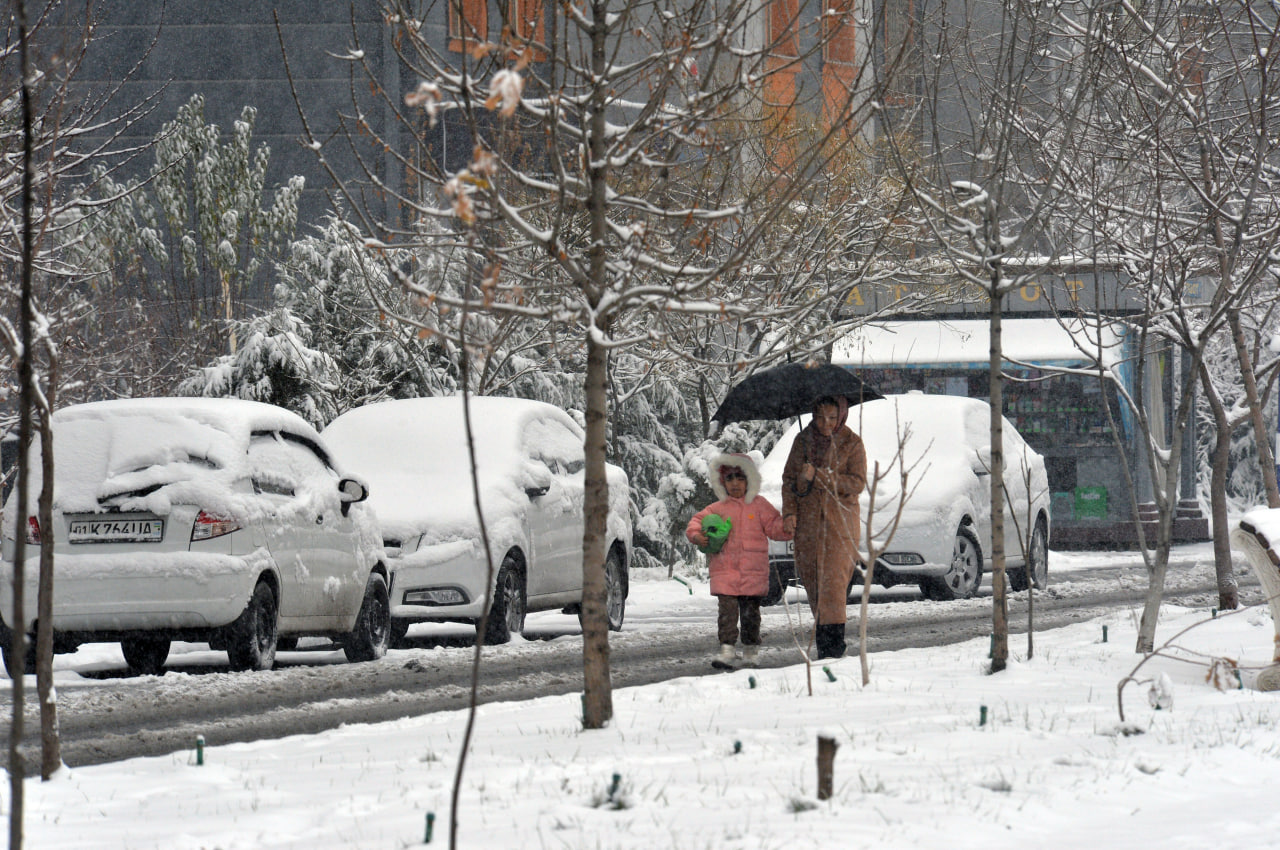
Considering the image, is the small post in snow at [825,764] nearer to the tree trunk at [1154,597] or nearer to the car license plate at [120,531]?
the tree trunk at [1154,597]

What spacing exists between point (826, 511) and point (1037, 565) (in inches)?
326

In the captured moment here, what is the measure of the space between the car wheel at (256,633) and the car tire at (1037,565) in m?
9.29

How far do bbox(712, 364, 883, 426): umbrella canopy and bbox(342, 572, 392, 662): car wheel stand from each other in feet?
9.50

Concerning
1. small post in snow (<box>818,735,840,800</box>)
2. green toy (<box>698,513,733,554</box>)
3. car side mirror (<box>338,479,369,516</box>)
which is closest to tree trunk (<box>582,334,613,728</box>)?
small post in snow (<box>818,735,840,800</box>)

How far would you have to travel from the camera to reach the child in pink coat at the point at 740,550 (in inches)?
449

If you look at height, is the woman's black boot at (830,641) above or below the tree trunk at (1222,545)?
below

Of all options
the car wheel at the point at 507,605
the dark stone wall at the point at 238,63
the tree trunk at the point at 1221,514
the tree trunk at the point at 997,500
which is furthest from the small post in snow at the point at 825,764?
the dark stone wall at the point at 238,63

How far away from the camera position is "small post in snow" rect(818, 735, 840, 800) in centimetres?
588

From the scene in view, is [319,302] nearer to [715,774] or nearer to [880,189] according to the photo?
[880,189]

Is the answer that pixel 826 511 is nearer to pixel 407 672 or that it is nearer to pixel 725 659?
pixel 725 659

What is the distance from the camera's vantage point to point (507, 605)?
44.4ft

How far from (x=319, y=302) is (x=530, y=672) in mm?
11954

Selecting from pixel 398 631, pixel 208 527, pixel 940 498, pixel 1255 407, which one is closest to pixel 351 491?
pixel 208 527

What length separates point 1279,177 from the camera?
558 inches
